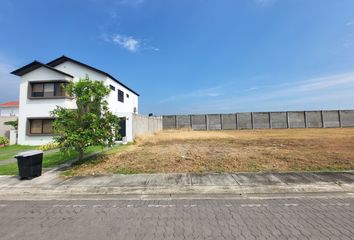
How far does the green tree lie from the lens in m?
9.69

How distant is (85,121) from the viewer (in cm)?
1012

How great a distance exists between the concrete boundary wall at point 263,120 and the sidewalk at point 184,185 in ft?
104

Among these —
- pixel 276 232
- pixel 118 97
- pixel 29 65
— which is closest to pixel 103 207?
pixel 276 232

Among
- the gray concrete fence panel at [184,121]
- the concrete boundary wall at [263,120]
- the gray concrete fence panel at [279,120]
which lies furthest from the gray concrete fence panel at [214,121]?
the gray concrete fence panel at [279,120]

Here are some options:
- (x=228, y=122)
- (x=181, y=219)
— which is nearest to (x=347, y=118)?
(x=228, y=122)

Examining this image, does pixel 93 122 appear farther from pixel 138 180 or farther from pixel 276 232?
pixel 276 232

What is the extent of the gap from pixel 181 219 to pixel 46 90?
760 inches

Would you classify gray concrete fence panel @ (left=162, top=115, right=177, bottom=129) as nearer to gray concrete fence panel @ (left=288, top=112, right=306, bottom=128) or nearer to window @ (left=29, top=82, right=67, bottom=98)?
gray concrete fence panel @ (left=288, top=112, right=306, bottom=128)

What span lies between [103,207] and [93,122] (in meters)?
5.54

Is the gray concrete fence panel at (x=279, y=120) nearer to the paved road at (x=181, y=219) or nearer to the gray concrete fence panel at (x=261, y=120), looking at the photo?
the gray concrete fence panel at (x=261, y=120)

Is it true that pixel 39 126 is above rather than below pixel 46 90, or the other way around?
below

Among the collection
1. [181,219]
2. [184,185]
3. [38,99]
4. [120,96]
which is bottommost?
[181,219]

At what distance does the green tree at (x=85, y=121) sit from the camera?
969 cm

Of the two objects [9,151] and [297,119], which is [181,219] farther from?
[297,119]
